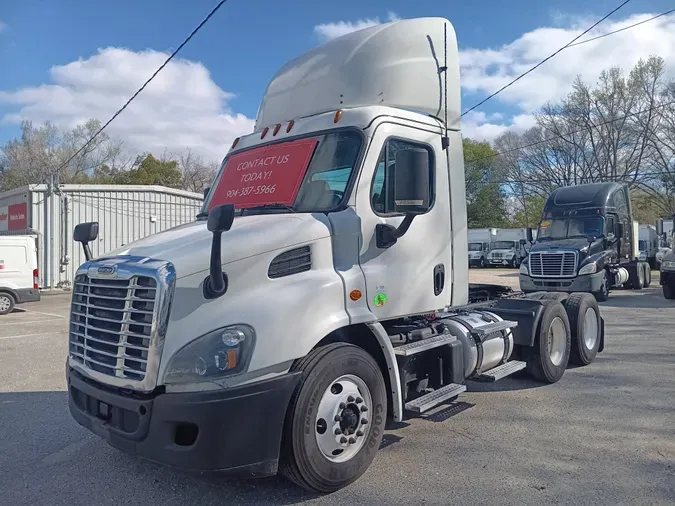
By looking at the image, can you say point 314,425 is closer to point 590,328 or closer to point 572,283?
point 590,328

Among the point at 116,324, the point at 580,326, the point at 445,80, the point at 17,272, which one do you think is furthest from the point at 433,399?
the point at 17,272

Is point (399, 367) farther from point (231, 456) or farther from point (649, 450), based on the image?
point (649, 450)

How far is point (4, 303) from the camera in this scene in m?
17.0

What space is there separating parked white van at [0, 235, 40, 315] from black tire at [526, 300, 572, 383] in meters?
15.5

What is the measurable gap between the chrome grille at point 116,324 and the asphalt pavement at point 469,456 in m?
0.92

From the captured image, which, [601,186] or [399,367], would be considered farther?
[601,186]

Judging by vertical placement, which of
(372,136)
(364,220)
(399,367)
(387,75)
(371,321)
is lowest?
(399,367)

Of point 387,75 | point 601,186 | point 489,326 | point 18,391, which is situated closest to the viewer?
point 387,75

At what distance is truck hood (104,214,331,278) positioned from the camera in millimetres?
3752

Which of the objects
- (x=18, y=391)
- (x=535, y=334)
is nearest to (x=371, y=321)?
(x=535, y=334)

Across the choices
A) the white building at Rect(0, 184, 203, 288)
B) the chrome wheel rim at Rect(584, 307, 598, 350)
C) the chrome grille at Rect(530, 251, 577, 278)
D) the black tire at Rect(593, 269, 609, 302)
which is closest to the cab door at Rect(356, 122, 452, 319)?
the chrome wheel rim at Rect(584, 307, 598, 350)

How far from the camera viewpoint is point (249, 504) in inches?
154

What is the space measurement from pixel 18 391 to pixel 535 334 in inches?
253

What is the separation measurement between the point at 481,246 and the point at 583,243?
26.8 metres
